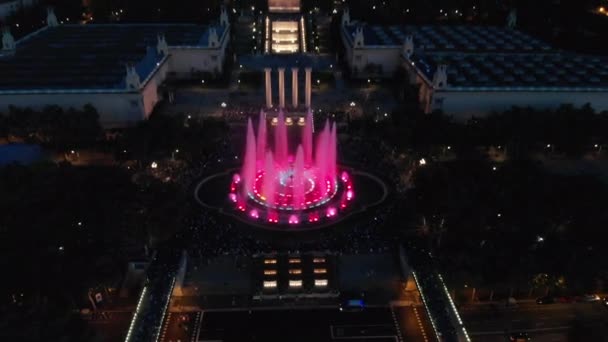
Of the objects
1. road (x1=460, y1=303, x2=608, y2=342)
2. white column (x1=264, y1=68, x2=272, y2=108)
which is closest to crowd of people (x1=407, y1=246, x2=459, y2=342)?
road (x1=460, y1=303, x2=608, y2=342)

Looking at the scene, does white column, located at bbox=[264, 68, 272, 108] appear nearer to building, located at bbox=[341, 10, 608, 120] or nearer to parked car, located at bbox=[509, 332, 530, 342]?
building, located at bbox=[341, 10, 608, 120]

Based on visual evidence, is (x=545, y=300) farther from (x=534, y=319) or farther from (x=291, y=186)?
(x=291, y=186)

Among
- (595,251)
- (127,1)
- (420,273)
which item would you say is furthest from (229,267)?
(127,1)

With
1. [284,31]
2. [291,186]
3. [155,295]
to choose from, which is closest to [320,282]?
[291,186]

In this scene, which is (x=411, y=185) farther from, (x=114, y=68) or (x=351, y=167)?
(x=114, y=68)

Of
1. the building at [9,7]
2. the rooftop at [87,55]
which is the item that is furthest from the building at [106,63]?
the building at [9,7]
